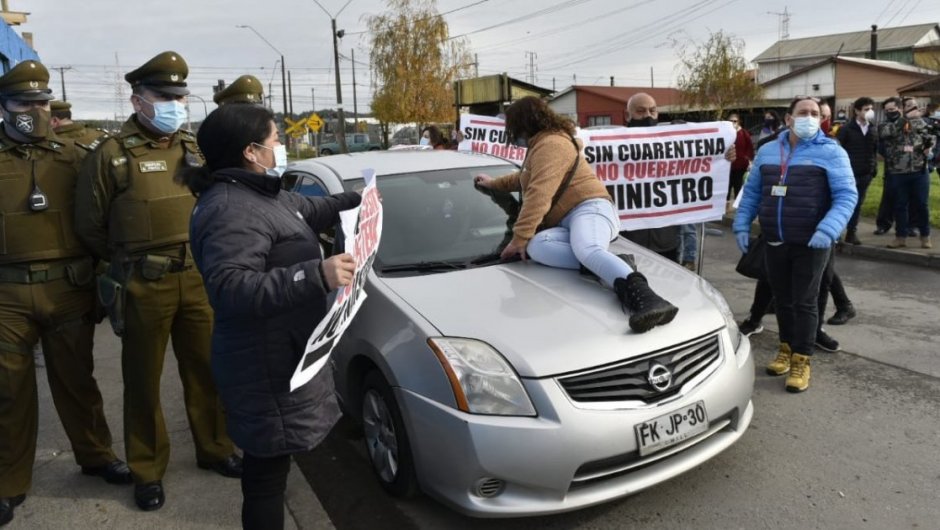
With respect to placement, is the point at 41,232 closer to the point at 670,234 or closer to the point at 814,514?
the point at 814,514

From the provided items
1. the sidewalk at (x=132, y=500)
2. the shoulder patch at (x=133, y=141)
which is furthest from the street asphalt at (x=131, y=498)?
the shoulder patch at (x=133, y=141)

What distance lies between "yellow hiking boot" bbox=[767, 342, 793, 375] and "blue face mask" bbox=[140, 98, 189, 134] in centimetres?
401

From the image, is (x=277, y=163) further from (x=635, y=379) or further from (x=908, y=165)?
(x=908, y=165)

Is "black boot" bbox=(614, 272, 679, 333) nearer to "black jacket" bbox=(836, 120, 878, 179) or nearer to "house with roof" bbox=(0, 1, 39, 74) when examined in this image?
"black jacket" bbox=(836, 120, 878, 179)

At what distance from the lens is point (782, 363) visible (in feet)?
16.0

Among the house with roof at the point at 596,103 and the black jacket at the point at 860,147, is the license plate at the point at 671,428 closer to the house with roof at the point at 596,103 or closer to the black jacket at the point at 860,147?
the black jacket at the point at 860,147

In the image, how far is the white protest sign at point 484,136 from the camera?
796 centimetres

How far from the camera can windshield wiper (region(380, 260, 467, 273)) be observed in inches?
141

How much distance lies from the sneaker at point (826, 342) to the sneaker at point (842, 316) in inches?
27.1

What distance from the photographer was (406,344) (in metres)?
3.08

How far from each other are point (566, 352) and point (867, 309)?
4799 mm

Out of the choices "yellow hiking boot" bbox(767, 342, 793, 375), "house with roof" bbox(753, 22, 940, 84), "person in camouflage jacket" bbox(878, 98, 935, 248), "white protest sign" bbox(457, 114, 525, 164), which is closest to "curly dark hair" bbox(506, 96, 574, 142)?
"yellow hiking boot" bbox(767, 342, 793, 375)

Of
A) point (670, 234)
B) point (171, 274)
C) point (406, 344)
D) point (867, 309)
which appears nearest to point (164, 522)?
point (171, 274)

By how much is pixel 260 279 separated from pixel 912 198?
9075 mm
